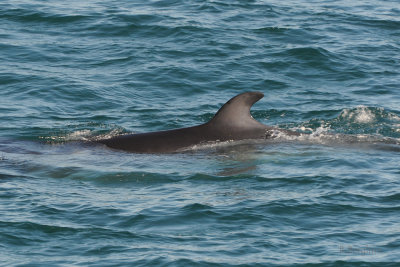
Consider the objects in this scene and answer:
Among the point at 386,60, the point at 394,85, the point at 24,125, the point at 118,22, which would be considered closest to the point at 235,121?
the point at 24,125

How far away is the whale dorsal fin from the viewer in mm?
15062

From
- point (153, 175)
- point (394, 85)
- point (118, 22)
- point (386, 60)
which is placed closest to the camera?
point (153, 175)

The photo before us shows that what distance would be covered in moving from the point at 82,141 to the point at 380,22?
577 inches

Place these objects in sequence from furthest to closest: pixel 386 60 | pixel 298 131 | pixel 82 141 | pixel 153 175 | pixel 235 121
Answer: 1. pixel 386 60
2. pixel 298 131
3. pixel 82 141
4. pixel 235 121
5. pixel 153 175

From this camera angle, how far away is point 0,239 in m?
10.9

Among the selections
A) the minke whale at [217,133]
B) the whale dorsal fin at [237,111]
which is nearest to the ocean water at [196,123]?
the minke whale at [217,133]

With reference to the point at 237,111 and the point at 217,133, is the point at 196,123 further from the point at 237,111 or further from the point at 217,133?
the point at 237,111

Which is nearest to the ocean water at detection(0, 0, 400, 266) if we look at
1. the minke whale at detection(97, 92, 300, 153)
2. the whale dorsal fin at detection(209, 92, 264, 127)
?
the minke whale at detection(97, 92, 300, 153)

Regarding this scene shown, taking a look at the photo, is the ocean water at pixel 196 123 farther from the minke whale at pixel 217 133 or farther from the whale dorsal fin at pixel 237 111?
the whale dorsal fin at pixel 237 111

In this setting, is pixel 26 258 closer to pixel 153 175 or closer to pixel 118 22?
pixel 153 175

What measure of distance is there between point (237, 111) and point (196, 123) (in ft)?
11.5

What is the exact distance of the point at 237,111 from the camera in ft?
49.8

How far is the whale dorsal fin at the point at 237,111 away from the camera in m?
15.1

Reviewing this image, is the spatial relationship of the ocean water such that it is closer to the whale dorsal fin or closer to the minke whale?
the minke whale
